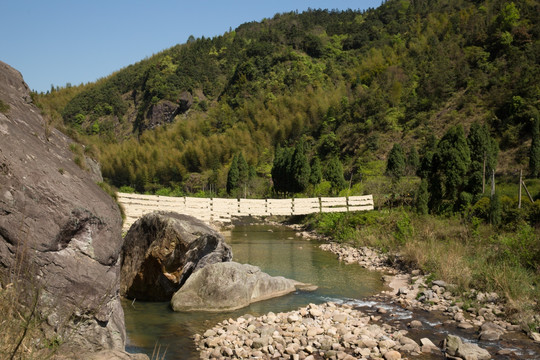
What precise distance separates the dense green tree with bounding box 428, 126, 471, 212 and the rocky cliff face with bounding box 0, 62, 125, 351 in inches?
607

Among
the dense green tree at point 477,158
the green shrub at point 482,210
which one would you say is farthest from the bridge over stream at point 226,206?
the green shrub at point 482,210

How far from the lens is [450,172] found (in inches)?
704

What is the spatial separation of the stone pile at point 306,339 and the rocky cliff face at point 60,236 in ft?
5.49

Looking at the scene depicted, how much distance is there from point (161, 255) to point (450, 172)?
13297 millimetres

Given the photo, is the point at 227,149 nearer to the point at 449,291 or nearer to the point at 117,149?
the point at 117,149

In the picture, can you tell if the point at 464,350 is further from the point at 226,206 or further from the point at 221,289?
the point at 226,206

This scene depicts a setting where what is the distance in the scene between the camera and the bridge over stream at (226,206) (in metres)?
12.7

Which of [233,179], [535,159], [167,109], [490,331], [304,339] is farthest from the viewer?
[167,109]

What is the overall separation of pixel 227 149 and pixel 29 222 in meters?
45.6

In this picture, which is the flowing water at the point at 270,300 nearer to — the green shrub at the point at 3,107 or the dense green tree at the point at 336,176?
the green shrub at the point at 3,107

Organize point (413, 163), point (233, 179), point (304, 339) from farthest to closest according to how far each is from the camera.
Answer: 1. point (233, 179)
2. point (413, 163)
3. point (304, 339)

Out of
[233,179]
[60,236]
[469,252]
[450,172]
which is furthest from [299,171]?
[60,236]

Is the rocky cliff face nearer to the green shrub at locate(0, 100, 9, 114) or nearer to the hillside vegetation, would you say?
the green shrub at locate(0, 100, 9, 114)

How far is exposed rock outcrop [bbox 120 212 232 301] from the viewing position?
28.3 feet
